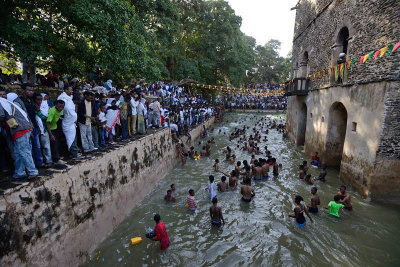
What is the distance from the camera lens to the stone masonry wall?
24.6 ft

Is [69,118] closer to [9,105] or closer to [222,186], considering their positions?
[9,105]

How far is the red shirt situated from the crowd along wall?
1633 millimetres

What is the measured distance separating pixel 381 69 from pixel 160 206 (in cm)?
939

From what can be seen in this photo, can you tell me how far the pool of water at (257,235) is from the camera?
562cm

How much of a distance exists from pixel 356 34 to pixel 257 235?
9431 millimetres

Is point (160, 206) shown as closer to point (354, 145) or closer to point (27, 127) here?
point (27, 127)

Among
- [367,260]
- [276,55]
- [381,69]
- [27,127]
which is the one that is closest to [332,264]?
[367,260]

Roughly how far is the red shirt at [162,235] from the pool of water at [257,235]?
0.21 meters

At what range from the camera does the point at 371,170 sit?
8.05 metres

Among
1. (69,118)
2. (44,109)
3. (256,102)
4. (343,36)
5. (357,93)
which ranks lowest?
(69,118)

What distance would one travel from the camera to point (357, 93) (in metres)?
9.14

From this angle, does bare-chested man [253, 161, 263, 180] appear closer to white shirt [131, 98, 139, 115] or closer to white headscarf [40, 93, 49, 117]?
white shirt [131, 98, 139, 115]

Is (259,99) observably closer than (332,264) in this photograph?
No

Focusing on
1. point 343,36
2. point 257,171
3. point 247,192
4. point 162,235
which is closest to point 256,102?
A: point 343,36
